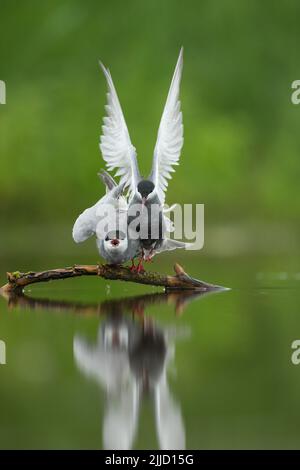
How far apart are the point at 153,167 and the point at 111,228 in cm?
51

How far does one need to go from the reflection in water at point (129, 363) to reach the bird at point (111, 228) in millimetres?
334

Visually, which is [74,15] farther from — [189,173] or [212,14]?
[189,173]

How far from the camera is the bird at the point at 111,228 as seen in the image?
5617 millimetres

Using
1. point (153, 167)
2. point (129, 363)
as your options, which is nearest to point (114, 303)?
point (153, 167)

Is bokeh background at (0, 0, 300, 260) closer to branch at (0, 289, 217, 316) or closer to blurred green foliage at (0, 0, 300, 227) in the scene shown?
blurred green foliage at (0, 0, 300, 227)

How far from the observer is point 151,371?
3.56 metres

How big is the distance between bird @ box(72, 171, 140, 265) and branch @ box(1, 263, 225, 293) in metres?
0.08

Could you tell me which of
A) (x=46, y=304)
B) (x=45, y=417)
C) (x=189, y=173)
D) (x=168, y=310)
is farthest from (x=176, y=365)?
(x=189, y=173)

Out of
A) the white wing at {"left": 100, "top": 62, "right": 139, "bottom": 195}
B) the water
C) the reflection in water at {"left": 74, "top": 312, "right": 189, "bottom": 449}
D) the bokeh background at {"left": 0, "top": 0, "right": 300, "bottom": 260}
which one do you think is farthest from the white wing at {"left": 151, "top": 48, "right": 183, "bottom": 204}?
the bokeh background at {"left": 0, "top": 0, "right": 300, "bottom": 260}

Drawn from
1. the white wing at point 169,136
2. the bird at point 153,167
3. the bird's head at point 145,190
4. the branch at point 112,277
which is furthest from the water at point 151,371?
the white wing at point 169,136

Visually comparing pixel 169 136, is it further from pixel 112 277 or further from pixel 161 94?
pixel 161 94

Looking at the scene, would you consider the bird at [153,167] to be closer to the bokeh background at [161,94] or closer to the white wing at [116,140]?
the white wing at [116,140]

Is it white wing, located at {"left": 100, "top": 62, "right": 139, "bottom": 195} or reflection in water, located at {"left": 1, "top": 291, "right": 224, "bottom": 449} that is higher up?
white wing, located at {"left": 100, "top": 62, "right": 139, "bottom": 195}

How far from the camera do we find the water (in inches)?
109
